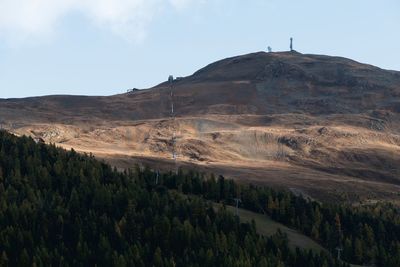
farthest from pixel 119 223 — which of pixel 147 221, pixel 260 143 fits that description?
pixel 260 143

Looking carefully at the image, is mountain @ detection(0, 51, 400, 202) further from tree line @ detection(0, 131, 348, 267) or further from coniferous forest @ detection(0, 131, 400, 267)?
tree line @ detection(0, 131, 348, 267)

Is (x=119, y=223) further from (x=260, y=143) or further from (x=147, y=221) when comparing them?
(x=260, y=143)

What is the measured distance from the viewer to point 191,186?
101 meters

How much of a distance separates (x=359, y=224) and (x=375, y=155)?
244 ft

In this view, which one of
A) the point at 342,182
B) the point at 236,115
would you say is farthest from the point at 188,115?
the point at 342,182

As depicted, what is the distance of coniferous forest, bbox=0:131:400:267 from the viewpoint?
243 ft

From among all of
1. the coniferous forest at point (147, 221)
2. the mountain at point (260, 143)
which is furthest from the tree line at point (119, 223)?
the mountain at point (260, 143)

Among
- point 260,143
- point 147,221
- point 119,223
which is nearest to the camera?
point 119,223

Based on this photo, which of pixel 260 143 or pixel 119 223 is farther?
pixel 260 143

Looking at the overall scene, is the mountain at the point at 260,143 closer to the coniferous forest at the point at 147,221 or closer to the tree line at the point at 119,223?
the coniferous forest at the point at 147,221

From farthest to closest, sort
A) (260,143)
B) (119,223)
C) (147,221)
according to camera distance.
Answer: (260,143) → (147,221) → (119,223)

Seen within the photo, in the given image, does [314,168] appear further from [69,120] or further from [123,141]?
[69,120]

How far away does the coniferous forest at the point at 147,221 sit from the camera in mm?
74188

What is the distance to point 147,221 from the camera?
82.6 meters
